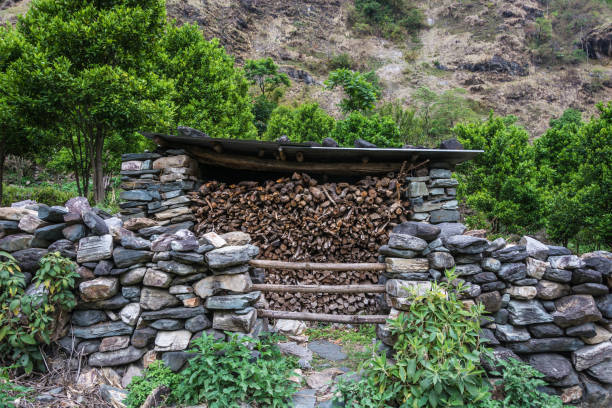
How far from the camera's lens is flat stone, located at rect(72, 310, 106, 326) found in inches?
116

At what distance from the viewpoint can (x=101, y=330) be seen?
2920mm

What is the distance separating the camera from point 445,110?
86.5 feet

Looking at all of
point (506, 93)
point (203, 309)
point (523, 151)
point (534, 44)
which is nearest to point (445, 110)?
point (506, 93)

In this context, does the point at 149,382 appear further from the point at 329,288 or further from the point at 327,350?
the point at 327,350

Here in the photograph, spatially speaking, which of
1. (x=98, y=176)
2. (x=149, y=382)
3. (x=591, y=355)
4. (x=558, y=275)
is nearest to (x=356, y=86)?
(x=98, y=176)

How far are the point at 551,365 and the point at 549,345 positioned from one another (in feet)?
0.61

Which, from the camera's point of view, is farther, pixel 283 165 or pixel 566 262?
pixel 283 165

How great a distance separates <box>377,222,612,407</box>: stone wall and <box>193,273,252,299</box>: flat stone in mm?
1475

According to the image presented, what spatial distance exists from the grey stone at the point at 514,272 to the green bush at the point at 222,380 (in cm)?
234

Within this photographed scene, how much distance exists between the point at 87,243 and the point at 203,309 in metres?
1.30

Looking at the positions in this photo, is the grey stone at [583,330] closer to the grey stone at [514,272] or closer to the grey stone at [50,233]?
the grey stone at [514,272]

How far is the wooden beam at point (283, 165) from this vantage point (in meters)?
4.80

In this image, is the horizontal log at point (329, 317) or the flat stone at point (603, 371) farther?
the horizontal log at point (329, 317)

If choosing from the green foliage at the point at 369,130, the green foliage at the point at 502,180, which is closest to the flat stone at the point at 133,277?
the green foliage at the point at 502,180
